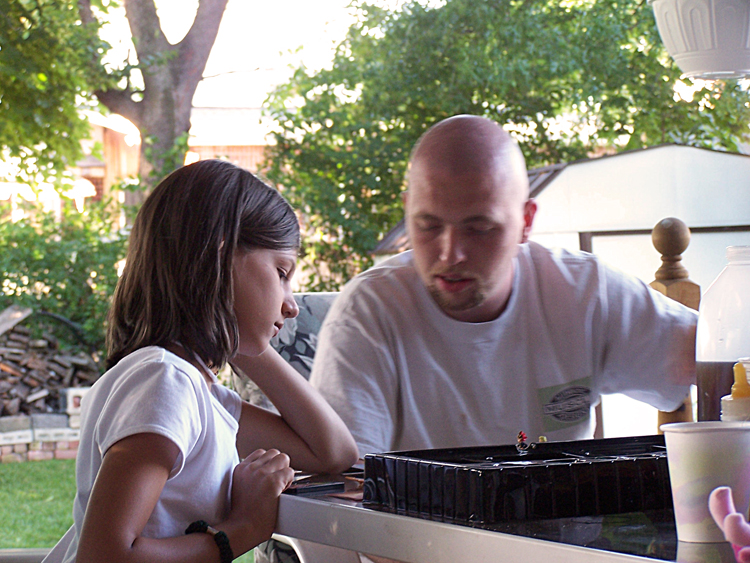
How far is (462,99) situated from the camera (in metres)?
3.74

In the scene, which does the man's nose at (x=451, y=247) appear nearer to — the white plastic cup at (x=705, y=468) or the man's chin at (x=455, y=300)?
the man's chin at (x=455, y=300)

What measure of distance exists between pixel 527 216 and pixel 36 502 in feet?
9.49

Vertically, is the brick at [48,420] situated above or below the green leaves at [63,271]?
below

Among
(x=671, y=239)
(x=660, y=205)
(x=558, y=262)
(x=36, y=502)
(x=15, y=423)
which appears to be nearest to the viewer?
(x=671, y=239)

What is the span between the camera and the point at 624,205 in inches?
86.5

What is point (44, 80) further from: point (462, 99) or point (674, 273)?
point (674, 273)

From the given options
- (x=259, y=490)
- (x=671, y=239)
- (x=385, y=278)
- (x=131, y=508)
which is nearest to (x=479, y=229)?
(x=385, y=278)

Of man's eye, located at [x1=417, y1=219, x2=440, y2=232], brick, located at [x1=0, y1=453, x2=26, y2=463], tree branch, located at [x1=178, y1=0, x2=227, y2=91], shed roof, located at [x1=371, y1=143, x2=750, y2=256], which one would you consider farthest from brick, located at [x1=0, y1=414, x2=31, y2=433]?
man's eye, located at [x1=417, y1=219, x2=440, y2=232]

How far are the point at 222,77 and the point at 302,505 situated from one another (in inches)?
145

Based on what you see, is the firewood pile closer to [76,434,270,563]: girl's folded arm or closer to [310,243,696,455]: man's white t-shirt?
[310,243,696,455]: man's white t-shirt

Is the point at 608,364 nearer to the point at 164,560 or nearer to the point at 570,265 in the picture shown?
the point at 570,265

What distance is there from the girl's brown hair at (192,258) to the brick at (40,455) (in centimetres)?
321

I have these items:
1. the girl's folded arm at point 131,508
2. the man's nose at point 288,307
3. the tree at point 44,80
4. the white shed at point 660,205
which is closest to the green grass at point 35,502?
the tree at point 44,80

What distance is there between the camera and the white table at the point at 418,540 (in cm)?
49
